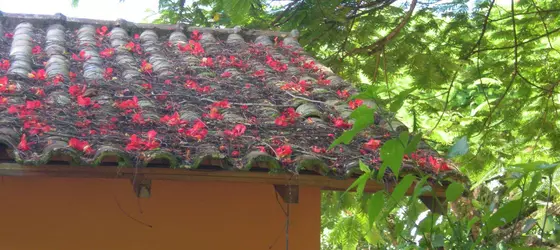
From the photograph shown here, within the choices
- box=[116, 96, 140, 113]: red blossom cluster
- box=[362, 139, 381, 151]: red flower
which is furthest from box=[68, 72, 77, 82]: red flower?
box=[362, 139, 381, 151]: red flower

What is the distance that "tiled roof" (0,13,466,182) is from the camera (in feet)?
11.6

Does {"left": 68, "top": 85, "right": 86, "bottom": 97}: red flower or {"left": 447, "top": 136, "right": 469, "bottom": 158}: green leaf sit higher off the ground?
{"left": 68, "top": 85, "right": 86, "bottom": 97}: red flower

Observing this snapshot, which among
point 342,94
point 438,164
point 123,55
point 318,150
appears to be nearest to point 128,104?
point 318,150

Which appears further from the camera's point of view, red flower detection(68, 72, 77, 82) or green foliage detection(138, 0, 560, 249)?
green foliage detection(138, 0, 560, 249)

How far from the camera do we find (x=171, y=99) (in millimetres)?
4379

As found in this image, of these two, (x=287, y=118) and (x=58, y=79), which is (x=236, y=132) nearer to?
(x=287, y=118)

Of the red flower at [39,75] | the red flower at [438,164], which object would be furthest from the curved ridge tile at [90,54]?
the red flower at [438,164]

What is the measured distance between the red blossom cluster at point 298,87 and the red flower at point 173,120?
1046 millimetres

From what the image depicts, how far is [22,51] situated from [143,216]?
1642 mm

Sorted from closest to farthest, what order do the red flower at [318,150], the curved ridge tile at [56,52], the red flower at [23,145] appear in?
the red flower at [23,145] → the red flower at [318,150] → the curved ridge tile at [56,52]

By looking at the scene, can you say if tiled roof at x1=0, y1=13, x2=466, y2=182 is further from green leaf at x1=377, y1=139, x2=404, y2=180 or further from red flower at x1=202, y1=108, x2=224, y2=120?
green leaf at x1=377, y1=139, x2=404, y2=180

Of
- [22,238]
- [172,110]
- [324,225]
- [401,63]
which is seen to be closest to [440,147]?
[401,63]

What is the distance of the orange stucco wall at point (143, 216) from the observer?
401cm

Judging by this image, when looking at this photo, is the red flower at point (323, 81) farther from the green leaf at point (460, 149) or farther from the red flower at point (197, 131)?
the green leaf at point (460, 149)
